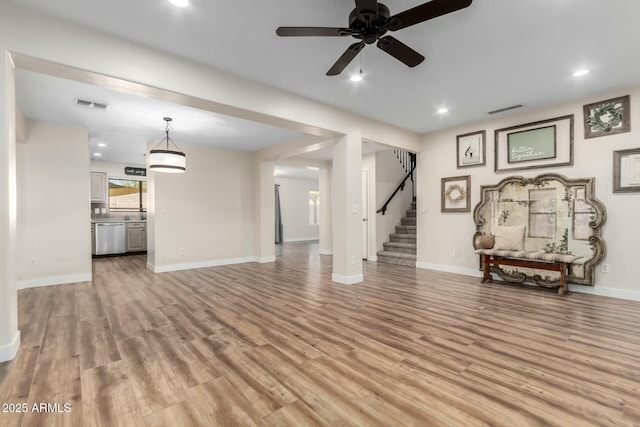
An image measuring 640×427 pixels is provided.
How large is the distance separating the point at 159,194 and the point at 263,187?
7.41 ft

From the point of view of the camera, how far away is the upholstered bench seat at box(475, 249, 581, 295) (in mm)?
4094

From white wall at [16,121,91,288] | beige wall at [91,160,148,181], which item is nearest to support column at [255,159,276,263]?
white wall at [16,121,91,288]

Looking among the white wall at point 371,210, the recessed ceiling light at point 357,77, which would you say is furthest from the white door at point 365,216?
the recessed ceiling light at point 357,77

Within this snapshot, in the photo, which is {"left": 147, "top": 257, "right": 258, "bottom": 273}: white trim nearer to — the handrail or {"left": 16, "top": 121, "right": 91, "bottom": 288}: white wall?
{"left": 16, "top": 121, "right": 91, "bottom": 288}: white wall

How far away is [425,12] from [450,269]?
484cm

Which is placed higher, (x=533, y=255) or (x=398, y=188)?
(x=398, y=188)

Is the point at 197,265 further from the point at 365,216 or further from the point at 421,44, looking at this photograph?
the point at 421,44

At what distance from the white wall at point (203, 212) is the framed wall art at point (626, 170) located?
6666 mm

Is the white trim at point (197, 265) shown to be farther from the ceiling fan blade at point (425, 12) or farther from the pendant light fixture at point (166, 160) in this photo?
the ceiling fan blade at point (425, 12)

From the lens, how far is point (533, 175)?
15.4ft

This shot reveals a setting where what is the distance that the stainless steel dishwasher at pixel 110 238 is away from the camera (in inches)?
301

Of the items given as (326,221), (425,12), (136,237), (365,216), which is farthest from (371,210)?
(136,237)

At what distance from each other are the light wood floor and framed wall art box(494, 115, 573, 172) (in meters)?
2.06

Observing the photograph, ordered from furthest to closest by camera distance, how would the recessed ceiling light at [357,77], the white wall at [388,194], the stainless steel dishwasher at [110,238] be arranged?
the stainless steel dishwasher at [110,238] → the white wall at [388,194] → the recessed ceiling light at [357,77]
